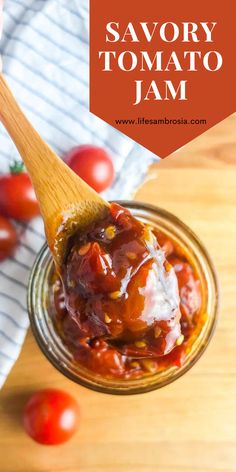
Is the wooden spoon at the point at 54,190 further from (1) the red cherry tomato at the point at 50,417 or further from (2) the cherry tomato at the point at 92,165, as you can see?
(1) the red cherry tomato at the point at 50,417

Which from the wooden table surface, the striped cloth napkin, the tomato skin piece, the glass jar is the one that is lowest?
the wooden table surface

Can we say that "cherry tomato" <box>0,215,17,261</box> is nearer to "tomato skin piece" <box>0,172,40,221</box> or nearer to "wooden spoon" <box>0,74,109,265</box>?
"tomato skin piece" <box>0,172,40,221</box>

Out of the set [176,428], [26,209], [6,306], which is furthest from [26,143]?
[176,428]

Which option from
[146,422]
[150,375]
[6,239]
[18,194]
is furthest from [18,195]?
[146,422]

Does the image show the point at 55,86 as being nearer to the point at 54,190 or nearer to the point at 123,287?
the point at 54,190

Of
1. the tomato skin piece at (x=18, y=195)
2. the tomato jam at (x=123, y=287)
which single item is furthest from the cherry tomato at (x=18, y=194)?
the tomato jam at (x=123, y=287)

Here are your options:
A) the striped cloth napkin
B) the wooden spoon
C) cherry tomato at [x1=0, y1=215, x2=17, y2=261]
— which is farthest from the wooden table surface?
the wooden spoon

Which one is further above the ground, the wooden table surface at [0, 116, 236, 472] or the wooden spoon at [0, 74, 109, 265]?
the wooden spoon at [0, 74, 109, 265]
